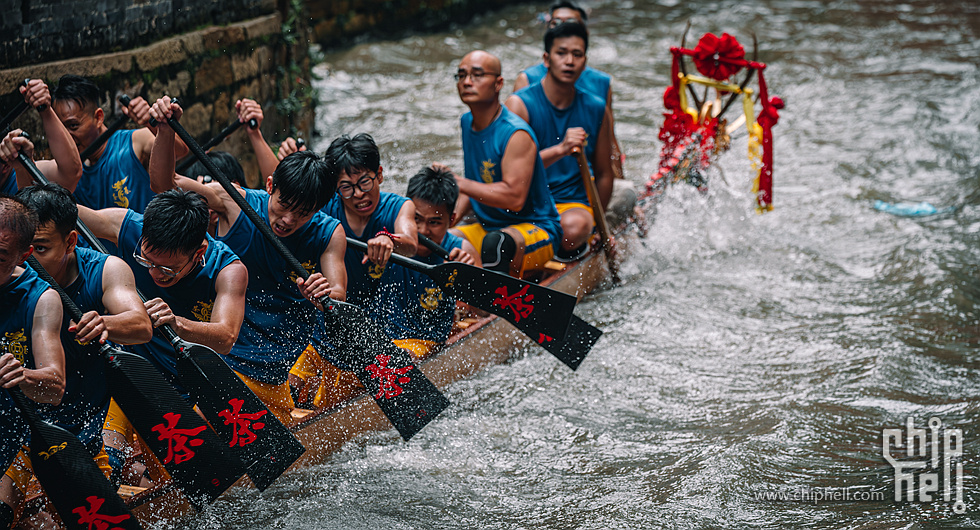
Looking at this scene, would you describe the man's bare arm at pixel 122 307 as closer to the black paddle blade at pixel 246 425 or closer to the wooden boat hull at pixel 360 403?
the black paddle blade at pixel 246 425

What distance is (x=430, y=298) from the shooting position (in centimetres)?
388

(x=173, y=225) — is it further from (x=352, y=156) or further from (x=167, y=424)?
(x=352, y=156)

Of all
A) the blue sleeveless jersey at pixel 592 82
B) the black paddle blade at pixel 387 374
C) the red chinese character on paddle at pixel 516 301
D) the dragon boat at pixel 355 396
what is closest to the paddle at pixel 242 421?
the dragon boat at pixel 355 396

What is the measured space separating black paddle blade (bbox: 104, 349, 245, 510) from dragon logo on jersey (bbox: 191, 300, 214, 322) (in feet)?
1.18

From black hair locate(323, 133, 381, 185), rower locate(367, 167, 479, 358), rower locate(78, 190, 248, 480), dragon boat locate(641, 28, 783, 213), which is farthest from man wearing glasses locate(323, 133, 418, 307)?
dragon boat locate(641, 28, 783, 213)

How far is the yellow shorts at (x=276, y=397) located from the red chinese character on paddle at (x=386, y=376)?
0.35 m

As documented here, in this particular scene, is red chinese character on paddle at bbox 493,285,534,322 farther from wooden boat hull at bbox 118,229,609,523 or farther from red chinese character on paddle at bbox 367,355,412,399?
red chinese character on paddle at bbox 367,355,412,399

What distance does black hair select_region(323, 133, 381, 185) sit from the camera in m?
3.47

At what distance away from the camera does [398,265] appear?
3793 millimetres

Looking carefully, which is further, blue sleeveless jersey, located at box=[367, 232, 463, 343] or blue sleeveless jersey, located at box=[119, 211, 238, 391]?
blue sleeveless jersey, located at box=[367, 232, 463, 343]

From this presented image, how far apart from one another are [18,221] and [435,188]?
71.0 inches

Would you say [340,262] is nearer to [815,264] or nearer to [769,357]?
[769,357]

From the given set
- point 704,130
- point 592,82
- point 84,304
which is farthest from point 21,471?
point 704,130

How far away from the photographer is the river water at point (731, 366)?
3.42 meters
